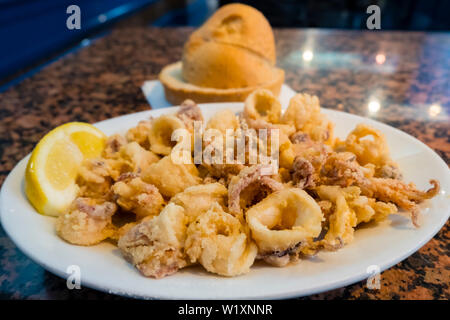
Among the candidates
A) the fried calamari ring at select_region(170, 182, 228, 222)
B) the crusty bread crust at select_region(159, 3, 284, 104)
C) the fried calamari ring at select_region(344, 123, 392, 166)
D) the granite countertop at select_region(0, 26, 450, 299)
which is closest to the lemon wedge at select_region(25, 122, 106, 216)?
the granite countertop at select_region(0, 26, 450, 299)

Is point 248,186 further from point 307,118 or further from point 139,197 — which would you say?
point 307,118

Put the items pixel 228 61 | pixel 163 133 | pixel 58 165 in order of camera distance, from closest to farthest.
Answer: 1. pixel 58 165
2. pixel 163 133
3. pixel 228 61

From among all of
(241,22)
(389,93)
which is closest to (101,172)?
(241,22)

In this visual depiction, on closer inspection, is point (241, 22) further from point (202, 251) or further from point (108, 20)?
point (108, 20)

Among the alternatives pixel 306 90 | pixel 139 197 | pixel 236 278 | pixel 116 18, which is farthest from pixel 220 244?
pixel 116 18

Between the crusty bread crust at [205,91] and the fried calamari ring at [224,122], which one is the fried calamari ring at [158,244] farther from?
the crusty bread crust at [205,91]
